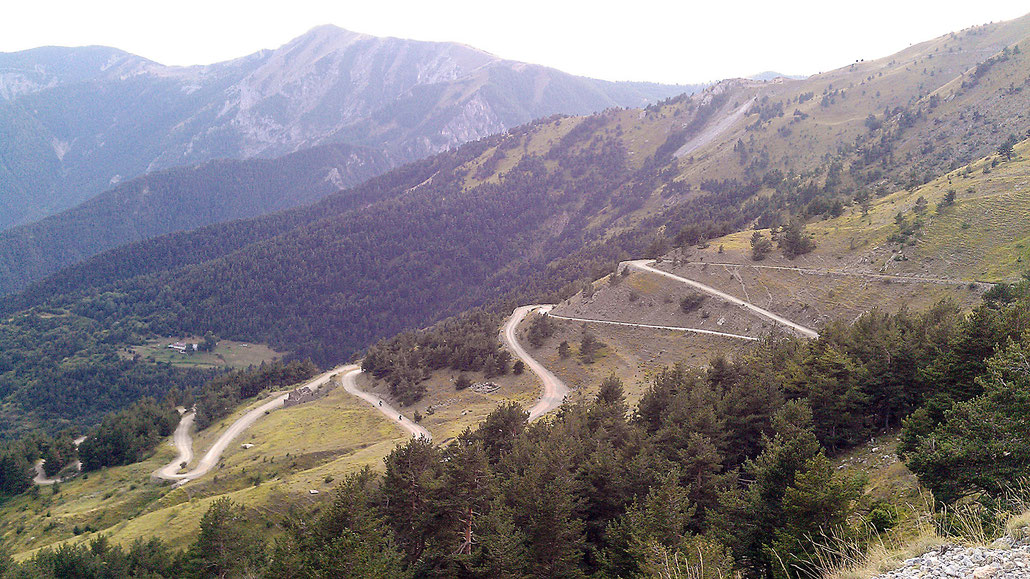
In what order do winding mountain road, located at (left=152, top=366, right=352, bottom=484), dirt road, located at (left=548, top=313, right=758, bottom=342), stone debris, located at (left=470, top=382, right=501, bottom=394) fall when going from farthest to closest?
stone debris, located at (left=470, top=382, right=501, bottom=394) < winding mountain road, located at (left=152, top=366, right=352, bottom=484) < dirt road, located at (left=548, top=313, right=758, bottom=342)

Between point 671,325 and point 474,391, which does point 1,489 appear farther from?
point 671,325

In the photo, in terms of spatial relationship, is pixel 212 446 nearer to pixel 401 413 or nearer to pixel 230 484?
pixel 230 484

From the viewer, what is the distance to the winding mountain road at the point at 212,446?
6956 cm

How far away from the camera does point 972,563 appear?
31.4 feet

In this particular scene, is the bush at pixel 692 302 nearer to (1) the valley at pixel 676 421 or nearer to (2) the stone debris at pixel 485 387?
(1) the valley at pixel 676 421

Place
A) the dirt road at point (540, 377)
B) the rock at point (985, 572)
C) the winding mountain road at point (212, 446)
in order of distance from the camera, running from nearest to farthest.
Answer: the rock at point (985, 572)
the dirt road at point (540, 377)
the winding mountain road at point (212, 446)

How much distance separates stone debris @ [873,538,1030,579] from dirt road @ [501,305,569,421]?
1969 inches

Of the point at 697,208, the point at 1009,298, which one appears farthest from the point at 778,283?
the point at 697,208

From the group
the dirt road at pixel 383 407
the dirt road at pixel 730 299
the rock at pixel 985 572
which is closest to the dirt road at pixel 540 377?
the dirt road at pixel 383 407

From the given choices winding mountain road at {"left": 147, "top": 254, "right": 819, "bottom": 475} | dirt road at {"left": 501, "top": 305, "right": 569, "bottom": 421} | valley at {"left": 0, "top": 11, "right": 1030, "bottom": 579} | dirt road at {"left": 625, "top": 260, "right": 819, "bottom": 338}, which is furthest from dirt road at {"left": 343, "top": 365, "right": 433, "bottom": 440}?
dirt road at {"left": 625, "top": 260, "right": 819, "bottom": 338}

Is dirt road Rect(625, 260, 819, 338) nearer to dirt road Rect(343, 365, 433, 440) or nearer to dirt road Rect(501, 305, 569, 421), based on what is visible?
dirt road Rect(501, 305, 569, 421)

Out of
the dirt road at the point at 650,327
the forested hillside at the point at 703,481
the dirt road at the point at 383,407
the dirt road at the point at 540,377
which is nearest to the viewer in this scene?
the forested hillside at the point at 703,481

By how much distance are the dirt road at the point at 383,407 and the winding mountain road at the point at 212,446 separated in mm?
7384

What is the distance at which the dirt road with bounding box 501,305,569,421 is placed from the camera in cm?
Answer: 6294
